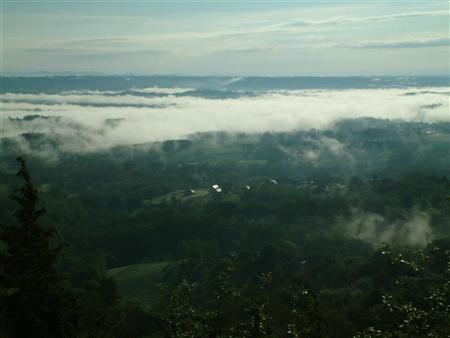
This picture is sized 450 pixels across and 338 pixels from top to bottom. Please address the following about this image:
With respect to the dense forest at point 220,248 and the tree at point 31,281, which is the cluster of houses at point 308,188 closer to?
the dense forest at point 220,248

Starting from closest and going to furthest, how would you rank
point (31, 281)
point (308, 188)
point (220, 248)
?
point (31, 281) → point (220, 248) → point (308, 188)

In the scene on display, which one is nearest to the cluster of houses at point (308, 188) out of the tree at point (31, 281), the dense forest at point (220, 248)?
the dense forest at point (220, 248)

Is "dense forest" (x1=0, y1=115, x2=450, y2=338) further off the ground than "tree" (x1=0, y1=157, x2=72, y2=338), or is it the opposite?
"tree" (x1=0, y1=157, x2=72, y2=338)

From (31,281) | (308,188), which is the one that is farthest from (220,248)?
(31,281)

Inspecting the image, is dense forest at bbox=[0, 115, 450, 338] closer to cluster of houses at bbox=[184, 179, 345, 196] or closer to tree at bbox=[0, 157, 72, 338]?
tree at bbox=[0, 157, 72, 338]

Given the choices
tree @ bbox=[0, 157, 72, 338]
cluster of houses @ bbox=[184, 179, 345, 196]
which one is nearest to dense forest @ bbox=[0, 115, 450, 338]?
tree @ bbox=[0, 157, 72, 338]

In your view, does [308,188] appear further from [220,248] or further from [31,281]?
[31,281]

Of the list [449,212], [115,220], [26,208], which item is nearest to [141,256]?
[115,220]

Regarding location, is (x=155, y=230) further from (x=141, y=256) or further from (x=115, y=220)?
(x=115, y=220)
